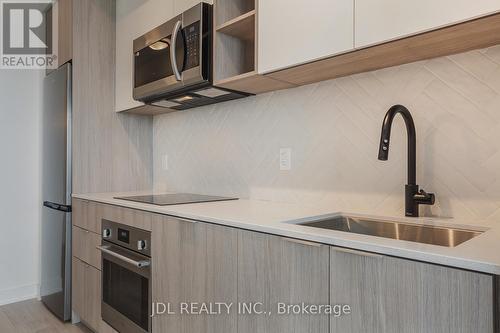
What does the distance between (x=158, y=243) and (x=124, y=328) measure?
0.59 metres

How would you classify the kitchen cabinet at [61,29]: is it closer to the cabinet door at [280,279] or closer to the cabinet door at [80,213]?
the cabinet door at [80,213]

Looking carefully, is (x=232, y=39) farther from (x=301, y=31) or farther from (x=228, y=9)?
(x=301, y=31)

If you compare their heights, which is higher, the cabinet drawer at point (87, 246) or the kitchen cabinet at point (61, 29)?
the kitchen cabinet at point (61, 29)

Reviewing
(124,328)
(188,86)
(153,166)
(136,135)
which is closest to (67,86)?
(136,135)

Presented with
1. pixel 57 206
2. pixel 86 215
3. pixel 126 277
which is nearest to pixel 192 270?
pixel 126 277

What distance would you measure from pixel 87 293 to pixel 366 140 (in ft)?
6.28

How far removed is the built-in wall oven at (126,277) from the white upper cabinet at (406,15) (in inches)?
50.2

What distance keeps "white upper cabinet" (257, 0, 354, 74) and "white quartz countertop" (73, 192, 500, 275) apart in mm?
609

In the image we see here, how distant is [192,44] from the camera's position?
1773 mm

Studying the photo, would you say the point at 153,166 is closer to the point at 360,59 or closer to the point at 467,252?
the point at 360,59

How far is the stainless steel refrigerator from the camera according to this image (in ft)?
7.91

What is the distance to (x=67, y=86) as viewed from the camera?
2400 millimetres

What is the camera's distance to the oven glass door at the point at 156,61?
6.06 feet

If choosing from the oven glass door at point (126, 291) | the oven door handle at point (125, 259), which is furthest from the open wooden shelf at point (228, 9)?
the oven glass door at point (126, 291)
